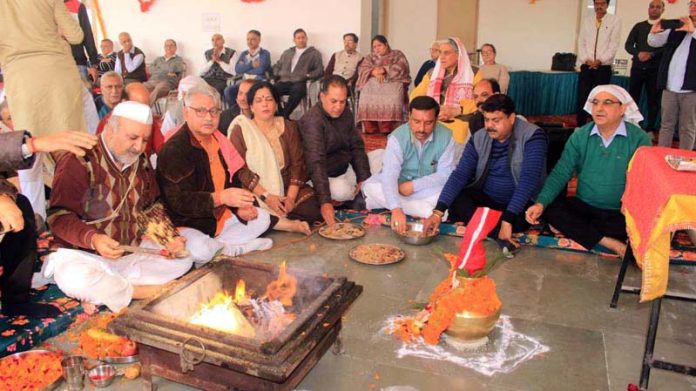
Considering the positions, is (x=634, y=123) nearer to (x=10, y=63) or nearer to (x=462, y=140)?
(x=462, y=140)

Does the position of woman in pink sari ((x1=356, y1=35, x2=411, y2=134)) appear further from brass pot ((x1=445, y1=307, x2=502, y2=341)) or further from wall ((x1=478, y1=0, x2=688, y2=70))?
brass pot ((x1=445, y1=307, x2=502, y2=341))

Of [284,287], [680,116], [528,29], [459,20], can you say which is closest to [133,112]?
[284,287]

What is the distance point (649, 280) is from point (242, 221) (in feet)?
8.27

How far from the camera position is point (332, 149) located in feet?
15.0

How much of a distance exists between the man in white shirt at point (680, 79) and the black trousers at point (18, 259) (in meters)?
6.17

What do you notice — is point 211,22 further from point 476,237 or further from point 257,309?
point 476,237

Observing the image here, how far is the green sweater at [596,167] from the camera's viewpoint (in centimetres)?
361

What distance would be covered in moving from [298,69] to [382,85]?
1.59 metres

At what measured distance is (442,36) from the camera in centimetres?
1127

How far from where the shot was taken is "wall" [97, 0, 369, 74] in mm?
9406

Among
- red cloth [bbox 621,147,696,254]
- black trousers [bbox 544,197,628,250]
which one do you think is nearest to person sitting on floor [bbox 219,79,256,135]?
black trousers [bbox 544,197,628,250]

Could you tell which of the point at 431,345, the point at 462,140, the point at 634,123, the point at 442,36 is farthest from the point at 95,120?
the point at 442,36

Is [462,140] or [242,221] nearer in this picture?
[242,221]

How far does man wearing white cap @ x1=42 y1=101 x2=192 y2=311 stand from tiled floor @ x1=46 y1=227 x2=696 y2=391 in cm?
64
